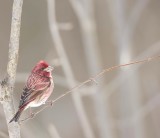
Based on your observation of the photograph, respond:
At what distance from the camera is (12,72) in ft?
11.7

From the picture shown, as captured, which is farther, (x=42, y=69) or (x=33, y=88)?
(x=42, y=69)

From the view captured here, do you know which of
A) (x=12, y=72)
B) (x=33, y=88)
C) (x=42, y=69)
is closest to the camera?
(x=12, y=72)

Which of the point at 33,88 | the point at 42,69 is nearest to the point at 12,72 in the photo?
the point at 33,88

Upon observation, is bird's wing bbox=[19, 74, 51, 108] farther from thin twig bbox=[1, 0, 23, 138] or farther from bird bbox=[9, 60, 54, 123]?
thin twig bbox=[1, 0, 23, 138]

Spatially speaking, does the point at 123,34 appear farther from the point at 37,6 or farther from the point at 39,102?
the point at 37,6

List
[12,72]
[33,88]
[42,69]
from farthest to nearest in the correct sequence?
1. [42,69]
2. [33,88]
3. [12,72]

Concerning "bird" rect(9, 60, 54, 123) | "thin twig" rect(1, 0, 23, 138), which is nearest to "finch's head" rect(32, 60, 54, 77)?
"bird" rect(9, 60, 54, 123)

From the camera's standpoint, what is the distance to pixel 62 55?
5.82 metres

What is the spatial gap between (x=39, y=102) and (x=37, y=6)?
281 inches

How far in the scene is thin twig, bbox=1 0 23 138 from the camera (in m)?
3.49

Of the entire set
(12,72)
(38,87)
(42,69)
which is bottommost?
(38,87)

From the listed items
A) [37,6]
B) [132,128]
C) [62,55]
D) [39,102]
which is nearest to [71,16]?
[37,6]

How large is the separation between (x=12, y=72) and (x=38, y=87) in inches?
35.3

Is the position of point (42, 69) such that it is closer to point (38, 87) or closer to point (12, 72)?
point (38, 87)
